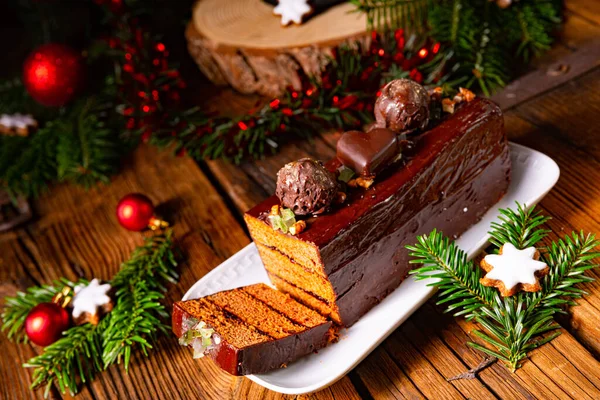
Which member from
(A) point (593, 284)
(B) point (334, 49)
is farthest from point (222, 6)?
(A) point (593, 284)

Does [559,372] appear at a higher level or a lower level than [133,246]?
lower

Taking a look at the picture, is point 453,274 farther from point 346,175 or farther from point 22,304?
point 22,304

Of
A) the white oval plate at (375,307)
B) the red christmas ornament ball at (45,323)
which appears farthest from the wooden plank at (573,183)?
the red christmas ornament ball at (45,323)

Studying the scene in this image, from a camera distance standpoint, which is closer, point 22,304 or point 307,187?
point 307,187

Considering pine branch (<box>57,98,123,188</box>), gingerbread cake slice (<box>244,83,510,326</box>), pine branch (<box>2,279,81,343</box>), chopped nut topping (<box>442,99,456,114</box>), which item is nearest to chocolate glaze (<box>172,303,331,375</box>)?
gingerbread cake slice (<box>244,83,510,326</box>)

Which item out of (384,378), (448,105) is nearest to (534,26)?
(448,105)

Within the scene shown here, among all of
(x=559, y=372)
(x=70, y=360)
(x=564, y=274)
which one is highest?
(x=70, y=360)
